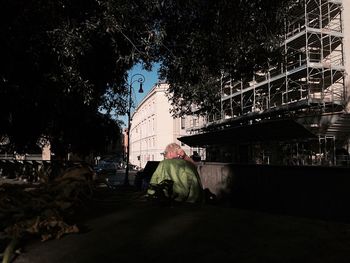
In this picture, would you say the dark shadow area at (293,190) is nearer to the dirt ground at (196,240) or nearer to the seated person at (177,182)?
the seated person at (177,182)

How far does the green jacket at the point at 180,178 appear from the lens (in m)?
6.37

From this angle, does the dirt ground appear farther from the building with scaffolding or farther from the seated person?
the building with scaffolding

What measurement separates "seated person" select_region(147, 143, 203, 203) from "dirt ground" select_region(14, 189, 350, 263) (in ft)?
3.01

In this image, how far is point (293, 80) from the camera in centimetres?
3600

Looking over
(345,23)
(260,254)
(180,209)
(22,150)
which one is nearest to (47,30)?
(180,209)

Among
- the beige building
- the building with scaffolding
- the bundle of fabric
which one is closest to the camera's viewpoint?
the bundle of fabric

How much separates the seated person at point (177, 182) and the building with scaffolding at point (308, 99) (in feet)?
72.2

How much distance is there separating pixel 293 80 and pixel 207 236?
109ft

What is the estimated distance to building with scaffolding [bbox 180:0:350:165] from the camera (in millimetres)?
30766

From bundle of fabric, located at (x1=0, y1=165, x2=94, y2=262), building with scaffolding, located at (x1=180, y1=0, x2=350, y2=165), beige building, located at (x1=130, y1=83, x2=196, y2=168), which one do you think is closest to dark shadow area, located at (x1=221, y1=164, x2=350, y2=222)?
bundle of fabric, located at (x1=0, y1=165, x2=94, y2=262)

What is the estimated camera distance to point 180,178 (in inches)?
253

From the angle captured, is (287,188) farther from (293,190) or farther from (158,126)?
(158,126)

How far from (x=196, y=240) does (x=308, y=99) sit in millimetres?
29531

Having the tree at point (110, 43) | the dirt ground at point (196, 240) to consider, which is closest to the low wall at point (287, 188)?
the tree at point (110, 43)
